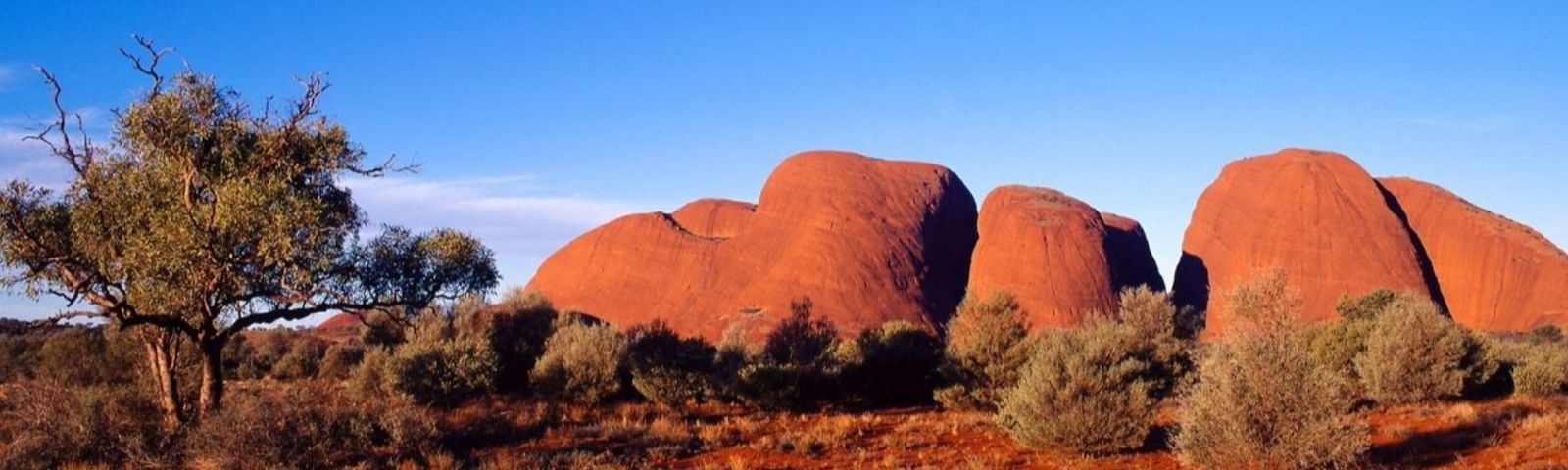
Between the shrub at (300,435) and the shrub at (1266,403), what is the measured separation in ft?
27.4

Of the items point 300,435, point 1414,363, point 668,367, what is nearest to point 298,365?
point 668,367

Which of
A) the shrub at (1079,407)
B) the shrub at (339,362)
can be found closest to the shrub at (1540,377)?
the shrub at (1079,407)

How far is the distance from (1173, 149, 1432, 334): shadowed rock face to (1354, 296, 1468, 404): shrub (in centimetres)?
3307

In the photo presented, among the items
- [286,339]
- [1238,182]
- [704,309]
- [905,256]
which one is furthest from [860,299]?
[286,339]

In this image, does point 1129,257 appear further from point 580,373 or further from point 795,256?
point 580,373

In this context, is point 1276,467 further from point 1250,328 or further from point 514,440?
point 514,440

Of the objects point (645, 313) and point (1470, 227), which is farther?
point (645, 313)

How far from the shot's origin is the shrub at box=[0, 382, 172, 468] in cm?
1005

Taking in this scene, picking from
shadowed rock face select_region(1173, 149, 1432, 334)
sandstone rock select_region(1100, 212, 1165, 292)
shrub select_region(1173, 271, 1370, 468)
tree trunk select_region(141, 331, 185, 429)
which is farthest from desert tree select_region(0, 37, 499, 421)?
sandstone rock select_region(1100, 212, 1165, 292)

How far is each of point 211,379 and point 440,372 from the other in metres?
5.01

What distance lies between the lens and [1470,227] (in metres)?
53.3

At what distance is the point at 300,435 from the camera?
10.4 m

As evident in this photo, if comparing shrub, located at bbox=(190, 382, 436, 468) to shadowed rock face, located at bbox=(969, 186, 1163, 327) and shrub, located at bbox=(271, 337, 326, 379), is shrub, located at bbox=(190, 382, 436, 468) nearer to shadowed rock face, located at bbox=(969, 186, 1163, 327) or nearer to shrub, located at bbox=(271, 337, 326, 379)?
shrub, located at bbox=(271, 337, 326, 379)

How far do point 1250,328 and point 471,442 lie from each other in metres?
8.91
